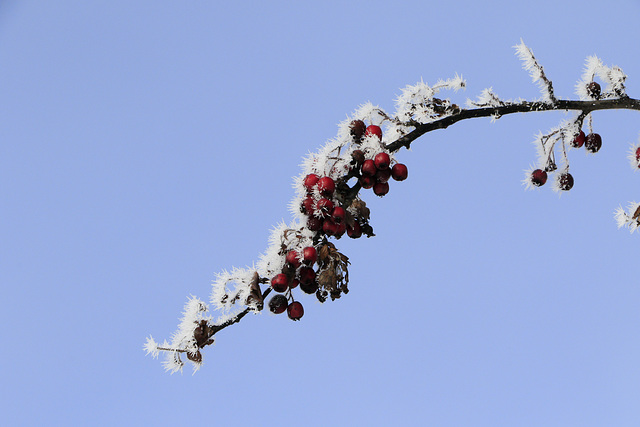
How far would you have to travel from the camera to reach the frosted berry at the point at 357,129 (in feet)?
11.0

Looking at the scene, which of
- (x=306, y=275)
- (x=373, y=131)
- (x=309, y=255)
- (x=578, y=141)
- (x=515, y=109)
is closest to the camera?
(x=309, y=255)

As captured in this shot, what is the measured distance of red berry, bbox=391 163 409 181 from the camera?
10.7 ft

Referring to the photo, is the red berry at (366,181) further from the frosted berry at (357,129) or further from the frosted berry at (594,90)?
the frosted berry at (594,90)

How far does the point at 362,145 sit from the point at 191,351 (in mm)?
1576

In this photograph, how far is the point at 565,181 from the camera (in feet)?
13.9

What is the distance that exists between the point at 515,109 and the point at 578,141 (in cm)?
87

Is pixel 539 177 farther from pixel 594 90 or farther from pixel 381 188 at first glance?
pixel 381 188

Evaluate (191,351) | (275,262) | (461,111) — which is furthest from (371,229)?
(191,351)

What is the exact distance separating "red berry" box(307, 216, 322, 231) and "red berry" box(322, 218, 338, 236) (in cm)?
4

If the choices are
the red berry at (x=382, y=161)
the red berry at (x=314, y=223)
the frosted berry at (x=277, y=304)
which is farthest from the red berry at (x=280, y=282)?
the red berry at (x=382, y=161)

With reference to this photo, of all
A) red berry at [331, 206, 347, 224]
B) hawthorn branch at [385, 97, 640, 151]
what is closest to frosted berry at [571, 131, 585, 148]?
hawthorn branch at [385, 97, 640, 151]

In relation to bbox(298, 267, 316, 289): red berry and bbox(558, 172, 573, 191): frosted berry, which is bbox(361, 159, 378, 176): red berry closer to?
bbox(298, 267, 316, 289): red berry

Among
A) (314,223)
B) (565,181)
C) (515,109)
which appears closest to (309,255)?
(314,223)

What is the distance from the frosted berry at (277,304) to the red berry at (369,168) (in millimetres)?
882
